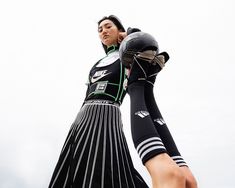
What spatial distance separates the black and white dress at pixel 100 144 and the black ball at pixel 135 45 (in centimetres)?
88

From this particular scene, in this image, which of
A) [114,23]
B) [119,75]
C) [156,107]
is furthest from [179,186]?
[114,23]

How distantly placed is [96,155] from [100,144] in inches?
4.3

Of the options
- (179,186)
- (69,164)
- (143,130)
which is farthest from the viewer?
(69,164)

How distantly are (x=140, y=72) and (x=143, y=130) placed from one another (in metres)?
0.43

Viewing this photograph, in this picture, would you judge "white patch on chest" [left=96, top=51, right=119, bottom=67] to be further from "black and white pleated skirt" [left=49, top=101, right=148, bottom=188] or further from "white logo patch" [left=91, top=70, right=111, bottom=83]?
"black and white pleated skirt" [left=49, top=101, right=148, bottom=188]

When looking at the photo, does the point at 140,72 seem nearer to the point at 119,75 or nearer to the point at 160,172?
the point at 160,172

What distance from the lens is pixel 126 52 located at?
2.19 meters

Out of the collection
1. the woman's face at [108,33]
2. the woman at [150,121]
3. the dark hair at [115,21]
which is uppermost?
the dark hair at [115,21]

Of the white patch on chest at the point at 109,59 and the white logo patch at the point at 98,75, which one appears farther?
the white patch on chest at the point at 109,59

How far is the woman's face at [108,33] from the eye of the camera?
3.56m

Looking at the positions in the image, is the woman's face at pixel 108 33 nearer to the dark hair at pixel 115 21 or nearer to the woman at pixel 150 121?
the dark hair at pixel 115 21

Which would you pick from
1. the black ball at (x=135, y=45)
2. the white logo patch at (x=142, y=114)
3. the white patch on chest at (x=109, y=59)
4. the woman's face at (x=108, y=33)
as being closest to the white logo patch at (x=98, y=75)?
the white patch on chest at (x=109, y=59)

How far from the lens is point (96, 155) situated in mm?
2732

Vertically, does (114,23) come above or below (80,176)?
above
